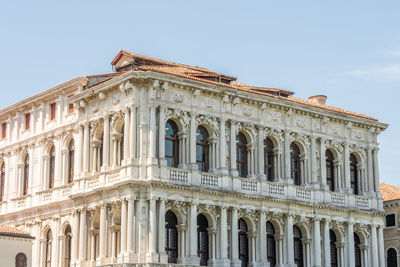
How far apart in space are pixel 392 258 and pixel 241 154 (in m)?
13.3

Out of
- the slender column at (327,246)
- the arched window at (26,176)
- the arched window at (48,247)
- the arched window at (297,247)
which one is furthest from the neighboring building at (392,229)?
the arched window at (26,176)

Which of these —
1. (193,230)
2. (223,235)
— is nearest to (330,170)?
(223,235)

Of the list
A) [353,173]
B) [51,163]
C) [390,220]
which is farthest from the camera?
[390,220]

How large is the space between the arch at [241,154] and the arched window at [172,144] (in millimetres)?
3595

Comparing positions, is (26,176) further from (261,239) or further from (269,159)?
(261,239)

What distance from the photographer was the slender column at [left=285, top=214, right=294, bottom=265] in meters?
42.0

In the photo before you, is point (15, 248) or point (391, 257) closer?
point (15, 248)

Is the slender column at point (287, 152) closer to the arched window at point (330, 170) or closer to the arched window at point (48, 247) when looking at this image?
the arched window at point (330, 170)

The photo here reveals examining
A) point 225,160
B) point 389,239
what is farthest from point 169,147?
point 389,239

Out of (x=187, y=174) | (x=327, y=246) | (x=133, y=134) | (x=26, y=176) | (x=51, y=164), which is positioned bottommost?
(x=327, y=246)

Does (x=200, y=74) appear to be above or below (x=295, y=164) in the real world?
above

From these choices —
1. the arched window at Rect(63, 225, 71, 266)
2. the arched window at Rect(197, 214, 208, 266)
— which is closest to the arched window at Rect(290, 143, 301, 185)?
the arched window at Rect(197, 214, 208, 266)

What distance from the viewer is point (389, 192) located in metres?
51.3

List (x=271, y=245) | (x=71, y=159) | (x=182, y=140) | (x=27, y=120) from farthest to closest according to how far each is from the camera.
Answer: (x=27, y=120)
(x=71, y=159)
(x=271, y=245)
(x=182, y=140)
